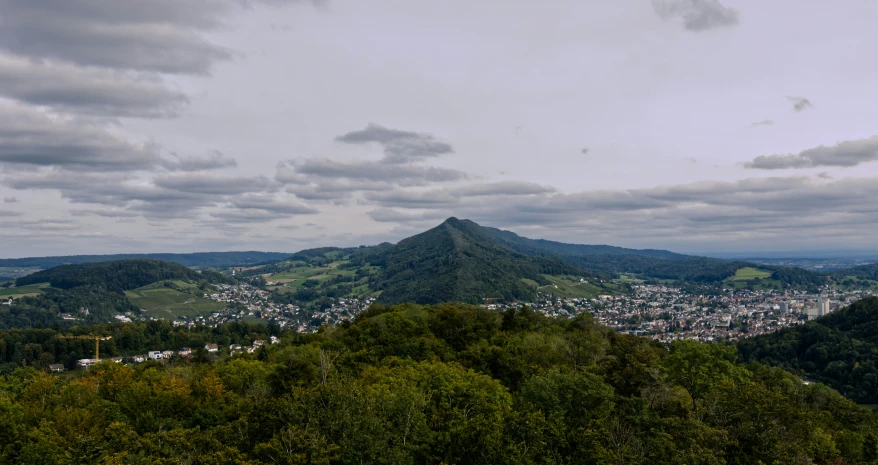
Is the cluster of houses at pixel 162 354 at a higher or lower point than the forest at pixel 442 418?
lower

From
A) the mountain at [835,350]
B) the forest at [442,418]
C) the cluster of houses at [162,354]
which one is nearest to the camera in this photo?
the forest at [442,418]

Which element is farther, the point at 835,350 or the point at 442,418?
the point at 835,350

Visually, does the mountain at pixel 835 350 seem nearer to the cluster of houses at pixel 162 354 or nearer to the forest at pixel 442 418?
the forest at pixel 442 418

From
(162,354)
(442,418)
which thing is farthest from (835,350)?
(162,354)

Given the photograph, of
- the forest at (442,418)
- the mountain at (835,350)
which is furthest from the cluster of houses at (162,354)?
the mountain at (835,350)

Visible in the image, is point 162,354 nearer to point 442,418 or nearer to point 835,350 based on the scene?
point 442,418

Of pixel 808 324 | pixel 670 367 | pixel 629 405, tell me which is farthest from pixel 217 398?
pixel 808 324
